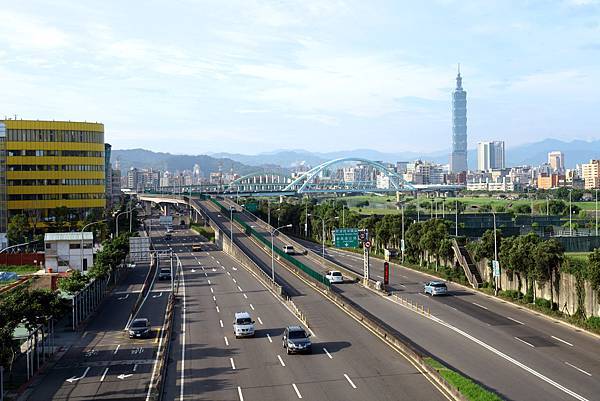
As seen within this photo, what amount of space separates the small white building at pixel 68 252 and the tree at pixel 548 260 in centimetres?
4507

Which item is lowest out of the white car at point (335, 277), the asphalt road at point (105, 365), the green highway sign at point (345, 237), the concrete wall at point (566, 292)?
the asphalt road at point (105, 365)

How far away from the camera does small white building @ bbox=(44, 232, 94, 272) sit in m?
73.3

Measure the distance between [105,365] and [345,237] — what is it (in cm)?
4701

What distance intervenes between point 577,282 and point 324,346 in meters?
19.2

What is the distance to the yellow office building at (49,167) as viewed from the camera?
123 meters

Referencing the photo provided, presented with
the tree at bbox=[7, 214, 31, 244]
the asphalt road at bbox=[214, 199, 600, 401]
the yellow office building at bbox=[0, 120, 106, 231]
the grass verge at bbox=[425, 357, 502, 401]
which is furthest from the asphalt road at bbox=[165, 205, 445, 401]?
the yellow office building at bbox=[0, 120, 106, 231]

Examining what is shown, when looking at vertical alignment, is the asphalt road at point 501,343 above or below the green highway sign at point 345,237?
below

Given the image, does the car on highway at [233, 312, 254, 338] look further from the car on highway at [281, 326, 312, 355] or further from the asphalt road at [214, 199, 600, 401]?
the asphalt road at [214, 199, 600, 401]

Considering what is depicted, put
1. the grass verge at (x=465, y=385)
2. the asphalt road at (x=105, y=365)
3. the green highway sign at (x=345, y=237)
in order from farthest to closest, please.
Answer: the green highway sign at (x=345, y=237) → the asphalt road at (x=105, y=365) → the grass verge at (x=465, y=385)

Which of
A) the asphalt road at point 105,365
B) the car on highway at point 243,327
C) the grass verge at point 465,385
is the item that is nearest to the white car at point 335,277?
the asphalt road at point 105,365

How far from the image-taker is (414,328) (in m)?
44.6

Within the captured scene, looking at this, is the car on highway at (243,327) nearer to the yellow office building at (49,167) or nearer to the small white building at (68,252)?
the small white building at (68,252)

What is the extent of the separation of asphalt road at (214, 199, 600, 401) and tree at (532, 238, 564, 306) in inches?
120

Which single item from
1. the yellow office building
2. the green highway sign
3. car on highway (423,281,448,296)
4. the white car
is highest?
the yellow office building
